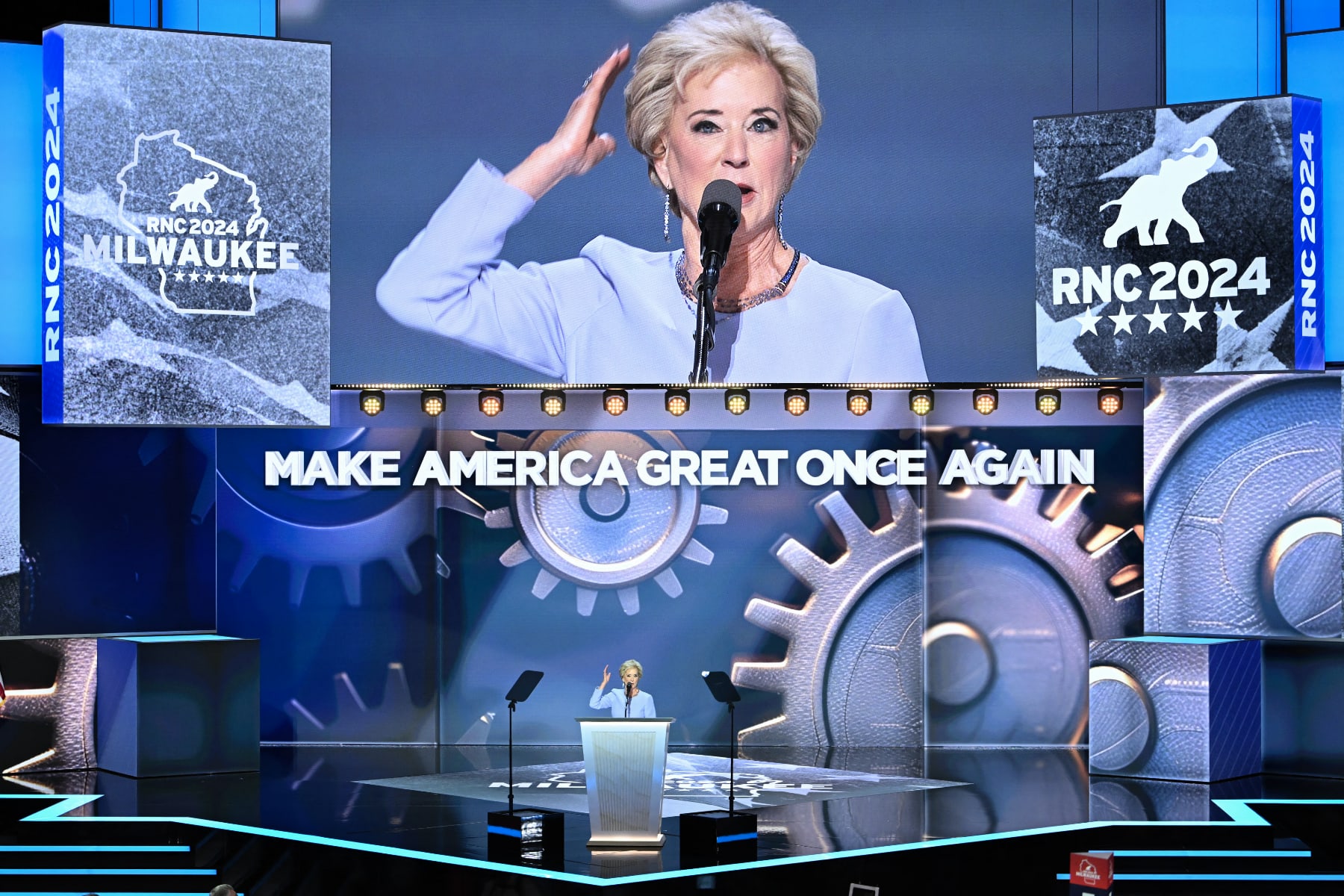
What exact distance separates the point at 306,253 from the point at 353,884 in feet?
15.4

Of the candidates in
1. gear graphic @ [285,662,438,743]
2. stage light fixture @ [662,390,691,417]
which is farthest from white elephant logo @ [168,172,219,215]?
gear graphic @ [285,662,438,743]

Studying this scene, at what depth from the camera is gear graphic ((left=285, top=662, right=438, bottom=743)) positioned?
12875mm

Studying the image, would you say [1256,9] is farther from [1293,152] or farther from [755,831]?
[755,831]

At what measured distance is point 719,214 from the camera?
39.0 feet

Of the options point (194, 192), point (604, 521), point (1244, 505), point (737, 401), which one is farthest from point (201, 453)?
point (1244, 505)

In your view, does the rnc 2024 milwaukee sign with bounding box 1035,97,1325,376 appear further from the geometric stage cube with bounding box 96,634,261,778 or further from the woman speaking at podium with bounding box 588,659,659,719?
the geometric stage cube with bounding box 96,634,261,778

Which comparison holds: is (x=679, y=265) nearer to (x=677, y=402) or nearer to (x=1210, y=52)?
(x=677, y=402)

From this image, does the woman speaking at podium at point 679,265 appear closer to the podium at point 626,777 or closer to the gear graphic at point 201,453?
the gear graphic at point 201,453

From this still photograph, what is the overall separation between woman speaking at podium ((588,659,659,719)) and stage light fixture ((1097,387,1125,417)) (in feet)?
13.9

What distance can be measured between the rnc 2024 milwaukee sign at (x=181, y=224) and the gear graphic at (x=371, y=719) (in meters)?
2.87

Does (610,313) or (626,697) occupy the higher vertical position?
(610,313)

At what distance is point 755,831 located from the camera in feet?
26.8

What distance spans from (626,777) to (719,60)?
609cm

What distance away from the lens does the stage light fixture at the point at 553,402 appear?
42.2 ft
